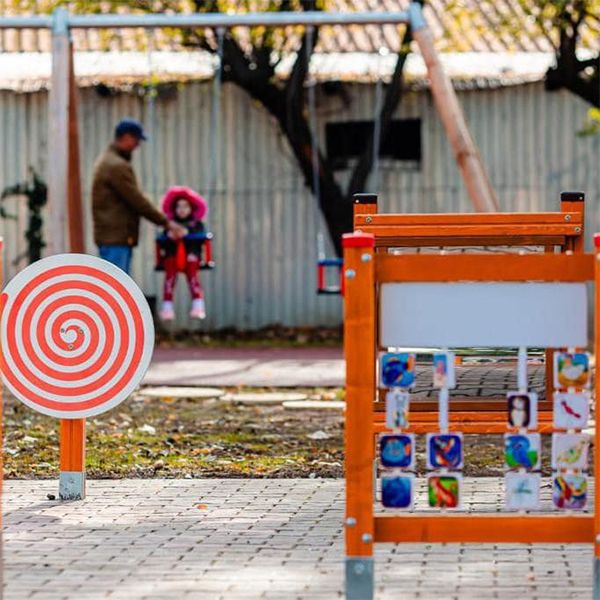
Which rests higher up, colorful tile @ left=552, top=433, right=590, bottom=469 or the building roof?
the building roof

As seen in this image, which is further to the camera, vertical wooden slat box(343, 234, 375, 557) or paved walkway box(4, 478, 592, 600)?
paved walkway box(4, 478, 592, 600)

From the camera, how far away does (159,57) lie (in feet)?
70.6

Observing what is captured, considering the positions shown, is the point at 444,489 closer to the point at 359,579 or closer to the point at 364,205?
the point at 359,579

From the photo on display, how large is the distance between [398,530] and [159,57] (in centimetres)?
1678

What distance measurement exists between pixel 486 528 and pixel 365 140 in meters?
15.5

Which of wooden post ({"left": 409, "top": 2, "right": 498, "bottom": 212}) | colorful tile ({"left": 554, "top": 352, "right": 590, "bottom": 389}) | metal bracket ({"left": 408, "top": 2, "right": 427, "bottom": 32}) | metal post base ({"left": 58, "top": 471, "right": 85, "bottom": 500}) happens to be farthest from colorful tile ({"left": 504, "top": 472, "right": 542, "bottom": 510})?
metal bracket ({"left": 408, "top": 2, "right": 427, "bottom": 32})

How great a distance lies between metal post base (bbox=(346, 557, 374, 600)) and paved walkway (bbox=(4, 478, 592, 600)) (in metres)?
0.21

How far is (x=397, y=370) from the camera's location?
537 centimetres

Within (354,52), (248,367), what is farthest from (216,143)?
(248,367)

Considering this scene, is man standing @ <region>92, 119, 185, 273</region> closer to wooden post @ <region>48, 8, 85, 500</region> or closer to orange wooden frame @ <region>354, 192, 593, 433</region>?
wooden post @ <region>48, 8, 85, 500</region>

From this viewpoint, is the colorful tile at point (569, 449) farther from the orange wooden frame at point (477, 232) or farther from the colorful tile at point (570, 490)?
the orange wooden frame at point (477, 232)

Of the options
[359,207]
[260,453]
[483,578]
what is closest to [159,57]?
[260,453]

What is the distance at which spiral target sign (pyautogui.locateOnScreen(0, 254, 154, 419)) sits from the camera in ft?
24.8

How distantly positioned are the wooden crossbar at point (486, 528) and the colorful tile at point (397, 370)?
17.1 inches
